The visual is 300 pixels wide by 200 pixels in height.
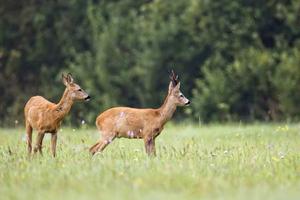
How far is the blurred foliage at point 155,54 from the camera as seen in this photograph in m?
32.9

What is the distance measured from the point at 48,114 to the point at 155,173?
4.00m

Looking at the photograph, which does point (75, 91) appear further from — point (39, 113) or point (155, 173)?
point (155, 173)

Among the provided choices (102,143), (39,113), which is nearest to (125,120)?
(102,143)

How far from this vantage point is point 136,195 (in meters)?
9.36

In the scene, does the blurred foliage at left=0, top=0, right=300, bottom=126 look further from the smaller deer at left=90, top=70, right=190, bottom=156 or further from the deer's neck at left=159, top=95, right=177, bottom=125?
the smaller deer at left=90, top=70, right=190, bottom=156

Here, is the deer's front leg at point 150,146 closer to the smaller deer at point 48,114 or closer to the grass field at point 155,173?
the grass field at point 155,173

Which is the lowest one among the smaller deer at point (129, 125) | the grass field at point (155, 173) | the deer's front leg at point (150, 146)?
the grass field at point (155, 173)

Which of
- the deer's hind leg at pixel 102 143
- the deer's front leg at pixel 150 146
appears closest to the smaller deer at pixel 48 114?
the deer's hind leg at pixel 102 143

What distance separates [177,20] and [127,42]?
235 centimetres

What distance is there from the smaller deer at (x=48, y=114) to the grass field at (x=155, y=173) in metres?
0.25

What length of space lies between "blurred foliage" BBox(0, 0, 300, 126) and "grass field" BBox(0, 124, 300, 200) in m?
17.0

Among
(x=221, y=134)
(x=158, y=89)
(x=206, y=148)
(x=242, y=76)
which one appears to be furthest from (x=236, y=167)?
(x=158, y=89)

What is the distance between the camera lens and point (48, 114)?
47.0ft

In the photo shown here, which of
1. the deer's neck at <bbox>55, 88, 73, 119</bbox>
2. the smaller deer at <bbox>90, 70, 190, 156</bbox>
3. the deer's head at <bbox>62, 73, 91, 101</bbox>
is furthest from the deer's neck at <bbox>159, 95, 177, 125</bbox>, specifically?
the deer's neck at <bbox>55, 88, 73, 119</bbox>
